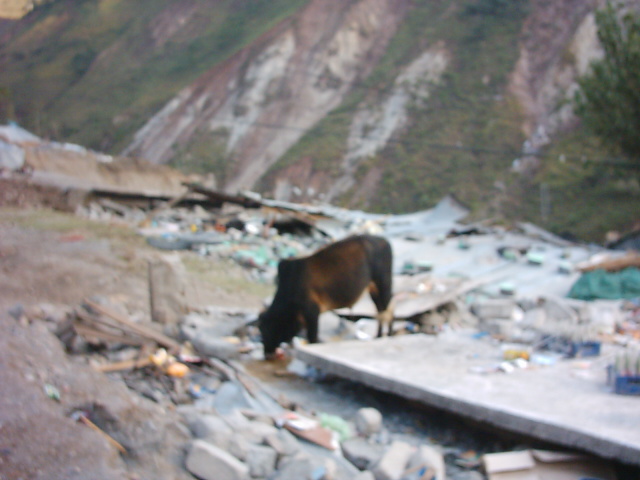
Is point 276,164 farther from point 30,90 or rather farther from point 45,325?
point 45,325

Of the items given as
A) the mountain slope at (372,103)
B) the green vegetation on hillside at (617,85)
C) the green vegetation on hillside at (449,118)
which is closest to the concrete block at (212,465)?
the green vegetation on hillside at (617,85)

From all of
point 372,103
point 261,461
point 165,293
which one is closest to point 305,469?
point 261,461

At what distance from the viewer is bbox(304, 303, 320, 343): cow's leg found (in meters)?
6.54

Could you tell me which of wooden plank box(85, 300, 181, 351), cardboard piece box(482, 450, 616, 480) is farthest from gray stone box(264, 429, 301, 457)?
wooden plank box(85, 300, 181, 351)

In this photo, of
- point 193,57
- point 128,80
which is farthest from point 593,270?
point 193,57

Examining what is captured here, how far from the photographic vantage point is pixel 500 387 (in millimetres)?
4887

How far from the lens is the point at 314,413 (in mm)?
5105

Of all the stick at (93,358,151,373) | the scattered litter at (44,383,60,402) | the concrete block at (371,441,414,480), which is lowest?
the concrete block at (371,441,414,480)

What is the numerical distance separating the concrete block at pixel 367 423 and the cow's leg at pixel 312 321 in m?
1.92

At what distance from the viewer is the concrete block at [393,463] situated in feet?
12.4

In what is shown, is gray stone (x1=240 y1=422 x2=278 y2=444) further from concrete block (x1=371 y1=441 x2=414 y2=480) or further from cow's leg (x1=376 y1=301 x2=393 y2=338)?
cow's leg (x1=376 y1=301 x2=393 y2=338)

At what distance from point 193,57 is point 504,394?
133ft

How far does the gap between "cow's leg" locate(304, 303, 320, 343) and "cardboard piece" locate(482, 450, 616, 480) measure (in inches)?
116

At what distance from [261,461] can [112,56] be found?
25945 mm
